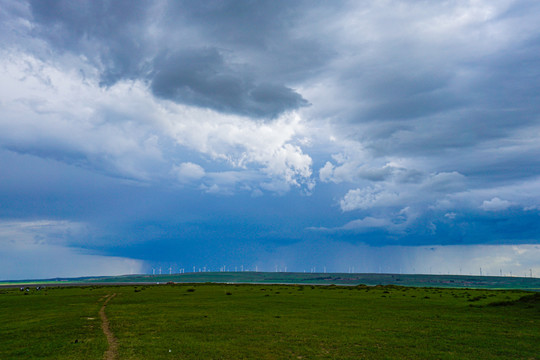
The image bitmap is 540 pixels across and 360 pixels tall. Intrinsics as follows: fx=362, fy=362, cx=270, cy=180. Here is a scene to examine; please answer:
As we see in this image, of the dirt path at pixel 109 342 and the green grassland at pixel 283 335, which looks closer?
the dirt path at pixel 109 342

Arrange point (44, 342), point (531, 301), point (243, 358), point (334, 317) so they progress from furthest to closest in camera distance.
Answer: point (531, 301)
point (334, 317)
point (44, 342)
point (243, 358)

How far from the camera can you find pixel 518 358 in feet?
93.1

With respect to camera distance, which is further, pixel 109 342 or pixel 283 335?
pixel 283 335

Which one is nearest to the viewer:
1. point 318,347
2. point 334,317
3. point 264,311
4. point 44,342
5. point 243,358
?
point 243,358

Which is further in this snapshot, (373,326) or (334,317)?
(334,317)

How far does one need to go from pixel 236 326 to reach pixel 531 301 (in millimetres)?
51819

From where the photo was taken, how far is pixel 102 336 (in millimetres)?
36094

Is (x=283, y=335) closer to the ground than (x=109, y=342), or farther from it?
closer to the ground

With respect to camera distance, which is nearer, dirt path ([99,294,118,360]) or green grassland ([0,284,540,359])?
dirt path ([99,294,118,360])

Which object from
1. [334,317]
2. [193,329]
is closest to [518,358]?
[334,317]

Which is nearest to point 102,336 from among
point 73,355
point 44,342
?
point 44,342

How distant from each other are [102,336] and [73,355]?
7591mm

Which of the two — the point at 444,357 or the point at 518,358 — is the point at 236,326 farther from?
the point at 518,358

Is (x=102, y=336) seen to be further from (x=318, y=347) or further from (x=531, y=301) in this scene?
(x=531, y=301)
